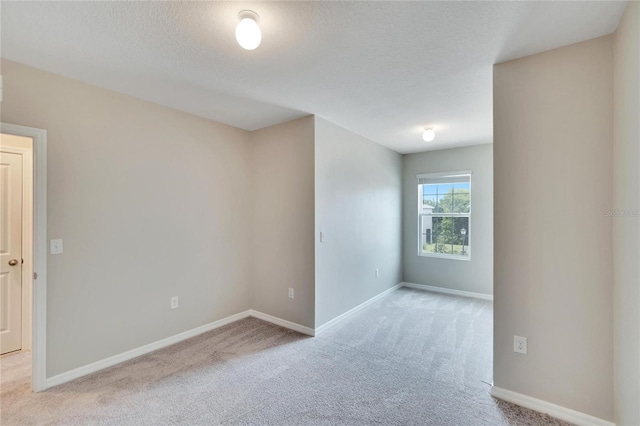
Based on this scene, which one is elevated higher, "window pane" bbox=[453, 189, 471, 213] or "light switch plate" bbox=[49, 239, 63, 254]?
"window pane" bbox=[453, 189, 471, 213]

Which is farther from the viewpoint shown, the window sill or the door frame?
the window sill

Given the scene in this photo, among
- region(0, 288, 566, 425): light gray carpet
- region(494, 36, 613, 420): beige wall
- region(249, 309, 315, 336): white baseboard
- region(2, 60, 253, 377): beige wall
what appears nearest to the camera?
region(494, 36, 613, 420): beige wall

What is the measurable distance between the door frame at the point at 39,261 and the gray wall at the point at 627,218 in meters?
3.84

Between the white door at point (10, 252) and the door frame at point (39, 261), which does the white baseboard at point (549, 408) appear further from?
the white door at point (10, 252)

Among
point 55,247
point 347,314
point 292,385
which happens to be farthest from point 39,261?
point 347,314

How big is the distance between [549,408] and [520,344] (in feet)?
1.39

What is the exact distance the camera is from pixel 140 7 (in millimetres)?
1555

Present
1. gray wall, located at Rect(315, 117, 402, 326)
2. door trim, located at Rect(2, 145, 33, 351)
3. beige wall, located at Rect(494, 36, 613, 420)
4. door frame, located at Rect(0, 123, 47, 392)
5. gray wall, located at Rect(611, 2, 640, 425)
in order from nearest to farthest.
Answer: gray wall, located at Rect(611, 2, 640, 425), beige wall, located at Rect(494, 36, 613, 420), door frame, located at Rect(0, 123, 47, 392), door trim, located at Rect(2, 145, 33, 351), gray wall, located at Rect(315, 117, 402, 326)

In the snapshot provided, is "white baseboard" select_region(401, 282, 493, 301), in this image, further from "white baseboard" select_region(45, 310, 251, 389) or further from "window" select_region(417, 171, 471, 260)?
"white baseboard" select_region(45, 310, 251, 389)

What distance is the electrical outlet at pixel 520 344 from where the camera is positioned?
206cm

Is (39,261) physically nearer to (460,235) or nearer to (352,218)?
(352,218)

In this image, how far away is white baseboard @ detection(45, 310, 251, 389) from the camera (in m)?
2.32

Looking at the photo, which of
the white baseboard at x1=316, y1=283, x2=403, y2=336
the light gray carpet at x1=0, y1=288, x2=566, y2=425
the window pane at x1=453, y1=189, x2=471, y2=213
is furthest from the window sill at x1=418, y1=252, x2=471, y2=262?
the light gray carpet at x1=0, y1=288, x2=566, y2=425

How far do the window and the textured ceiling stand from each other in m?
2.19
